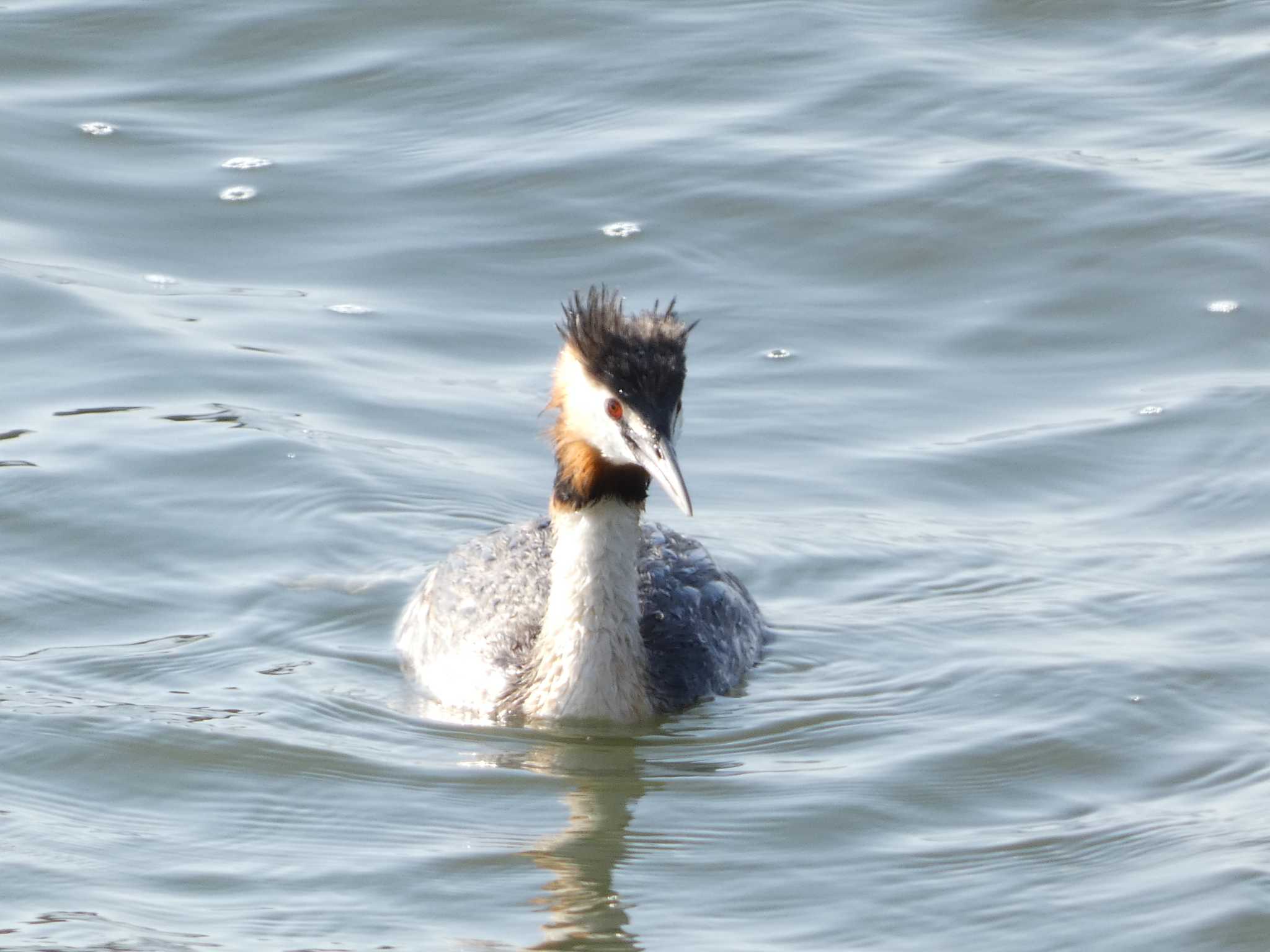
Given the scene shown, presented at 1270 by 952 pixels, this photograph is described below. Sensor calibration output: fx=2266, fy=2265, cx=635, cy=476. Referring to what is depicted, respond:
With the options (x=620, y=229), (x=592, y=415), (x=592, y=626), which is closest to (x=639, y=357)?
(x=592, y=415)

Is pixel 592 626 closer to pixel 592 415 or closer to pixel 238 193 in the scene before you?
pixel 592 415

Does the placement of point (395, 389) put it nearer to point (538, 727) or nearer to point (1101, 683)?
point (538, 727)

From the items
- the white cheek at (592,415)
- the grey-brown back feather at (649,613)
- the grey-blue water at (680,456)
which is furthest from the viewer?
the grey-brown back feather at (649,613)

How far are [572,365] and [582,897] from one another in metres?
2.17

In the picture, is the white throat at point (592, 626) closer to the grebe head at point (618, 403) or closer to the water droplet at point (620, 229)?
the grebe head at point (618, 403)

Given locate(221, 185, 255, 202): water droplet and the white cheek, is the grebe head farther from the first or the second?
locate(221, 185, 255, 202): water droplet

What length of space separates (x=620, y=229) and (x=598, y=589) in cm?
528

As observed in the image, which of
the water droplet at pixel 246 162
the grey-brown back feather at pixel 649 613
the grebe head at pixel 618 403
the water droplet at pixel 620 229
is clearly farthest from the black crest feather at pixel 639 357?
the water droplet at pixel 246 162

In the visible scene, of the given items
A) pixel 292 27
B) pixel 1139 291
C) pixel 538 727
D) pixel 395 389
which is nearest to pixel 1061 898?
pixel 538 727

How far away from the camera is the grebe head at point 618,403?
7.71m

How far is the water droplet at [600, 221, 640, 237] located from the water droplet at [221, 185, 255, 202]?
7.10 feet

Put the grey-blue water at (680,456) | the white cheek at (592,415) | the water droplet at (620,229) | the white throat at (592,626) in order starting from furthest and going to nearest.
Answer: the water droplet at (620,229)
the white throat at (592,626)
the white cheek at (592,415)
the grey-blue water at (680,456)

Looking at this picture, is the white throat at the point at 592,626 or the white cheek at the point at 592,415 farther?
the white throat at the point at 592,626

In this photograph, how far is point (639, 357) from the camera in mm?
7758
